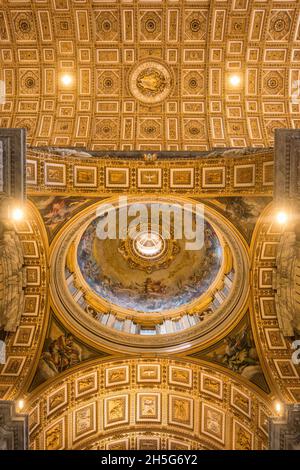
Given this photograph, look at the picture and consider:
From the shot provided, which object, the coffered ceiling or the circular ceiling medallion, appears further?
the circular ceiling medallion

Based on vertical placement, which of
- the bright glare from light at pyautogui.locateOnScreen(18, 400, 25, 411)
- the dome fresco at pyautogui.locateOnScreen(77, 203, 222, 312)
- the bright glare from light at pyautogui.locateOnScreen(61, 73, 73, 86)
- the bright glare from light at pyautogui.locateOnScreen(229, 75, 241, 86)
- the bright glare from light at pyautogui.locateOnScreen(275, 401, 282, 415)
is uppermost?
the bright glare from light at pyautogui.locateOnScreen(229, 75, 241, 86)

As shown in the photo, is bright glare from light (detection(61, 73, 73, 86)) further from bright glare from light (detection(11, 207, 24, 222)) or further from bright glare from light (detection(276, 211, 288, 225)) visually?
bright glare from light (detection(276, 211, 288, 225))

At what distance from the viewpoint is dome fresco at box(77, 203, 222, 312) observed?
17.8 metres

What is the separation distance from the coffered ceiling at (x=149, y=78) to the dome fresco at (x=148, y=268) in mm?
4124

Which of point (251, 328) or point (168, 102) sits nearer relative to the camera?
point (251, 328)

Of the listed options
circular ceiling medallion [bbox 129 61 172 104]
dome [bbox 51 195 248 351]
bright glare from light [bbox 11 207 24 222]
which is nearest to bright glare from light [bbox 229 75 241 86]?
circular ceiling medallion [bbox 129 61 172 104]

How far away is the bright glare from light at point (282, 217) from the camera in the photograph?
12777 mm

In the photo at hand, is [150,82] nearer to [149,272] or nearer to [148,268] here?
[148,268]

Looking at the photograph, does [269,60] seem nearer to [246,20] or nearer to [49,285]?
[246,20]

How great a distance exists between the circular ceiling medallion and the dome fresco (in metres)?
5.65

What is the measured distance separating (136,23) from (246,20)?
14.2 feet

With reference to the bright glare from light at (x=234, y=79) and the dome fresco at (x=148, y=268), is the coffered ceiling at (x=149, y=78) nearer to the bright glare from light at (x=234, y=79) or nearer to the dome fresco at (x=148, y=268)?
the bright glare from light at (x=234, y=79)
